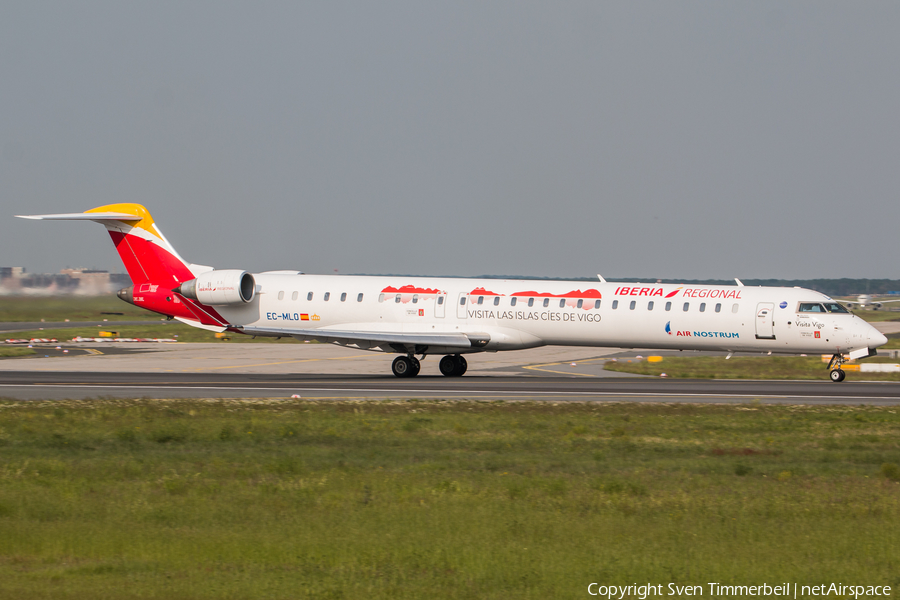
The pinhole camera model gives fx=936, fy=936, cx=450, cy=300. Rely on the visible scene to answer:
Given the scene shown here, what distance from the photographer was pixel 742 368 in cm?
4231

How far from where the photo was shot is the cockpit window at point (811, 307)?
30.6 m

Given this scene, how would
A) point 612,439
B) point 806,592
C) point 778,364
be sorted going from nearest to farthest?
point 806,592 < point 612,439 < point 778,364

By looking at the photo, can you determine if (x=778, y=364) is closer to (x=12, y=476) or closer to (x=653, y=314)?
(x=653, y=314)

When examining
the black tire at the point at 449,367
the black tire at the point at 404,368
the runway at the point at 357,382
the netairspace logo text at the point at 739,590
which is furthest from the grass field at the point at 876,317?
the netairspace logo text at the point at 739,590

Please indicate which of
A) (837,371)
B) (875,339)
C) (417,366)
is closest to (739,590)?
(875,339)

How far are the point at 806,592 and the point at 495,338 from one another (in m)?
25.6

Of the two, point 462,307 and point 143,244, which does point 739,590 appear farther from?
point 143,244

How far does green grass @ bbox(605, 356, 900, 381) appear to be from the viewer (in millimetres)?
36219

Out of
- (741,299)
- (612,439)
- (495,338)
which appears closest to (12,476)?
(612,439)

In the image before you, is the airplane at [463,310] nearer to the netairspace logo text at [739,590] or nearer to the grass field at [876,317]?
the netairspace logo text at [739,590]

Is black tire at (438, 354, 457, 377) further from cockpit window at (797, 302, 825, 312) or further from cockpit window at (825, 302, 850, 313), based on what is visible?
cockpit window at (825, 302, 850, 313)

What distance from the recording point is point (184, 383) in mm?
30547

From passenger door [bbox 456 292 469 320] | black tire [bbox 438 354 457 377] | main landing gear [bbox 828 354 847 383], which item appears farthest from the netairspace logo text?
black tire [bbox 438 354 457 377]

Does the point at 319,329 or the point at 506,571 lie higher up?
the point at 319,329
